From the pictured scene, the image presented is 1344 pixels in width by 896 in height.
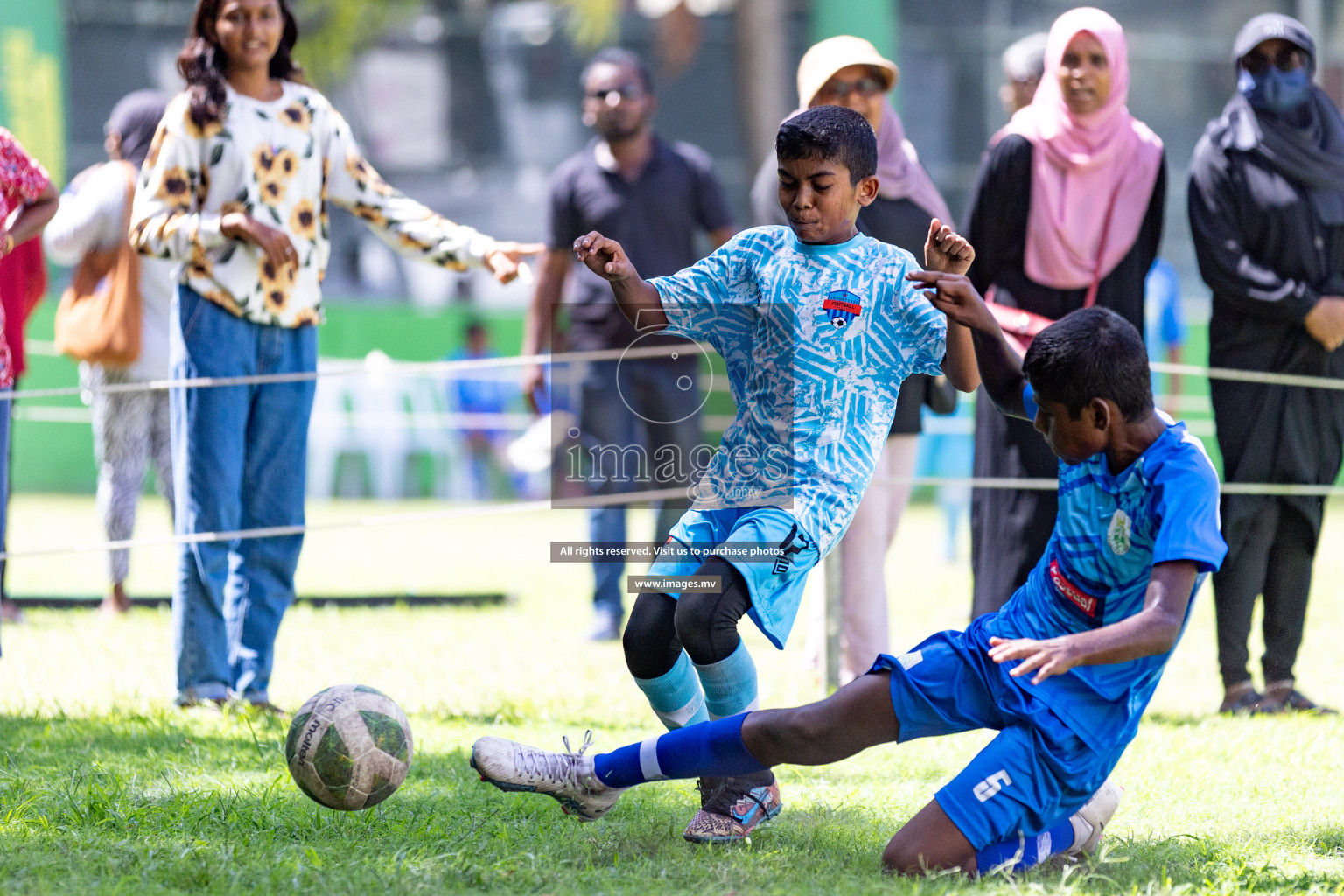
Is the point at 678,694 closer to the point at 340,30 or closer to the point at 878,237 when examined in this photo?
the point at 878,237

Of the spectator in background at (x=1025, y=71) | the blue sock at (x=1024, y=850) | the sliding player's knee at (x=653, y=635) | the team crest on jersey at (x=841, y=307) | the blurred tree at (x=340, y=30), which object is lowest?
the blue sock at (x=1024, y=850)

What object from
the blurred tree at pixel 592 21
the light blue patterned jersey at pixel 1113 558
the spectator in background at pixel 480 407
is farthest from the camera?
the blurred tree at pixel 592 21

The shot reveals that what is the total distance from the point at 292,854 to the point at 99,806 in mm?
686

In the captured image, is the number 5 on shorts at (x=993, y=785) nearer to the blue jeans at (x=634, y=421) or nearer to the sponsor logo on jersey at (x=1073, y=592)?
the sponsor logo on jersey at (x=1073, y=592)

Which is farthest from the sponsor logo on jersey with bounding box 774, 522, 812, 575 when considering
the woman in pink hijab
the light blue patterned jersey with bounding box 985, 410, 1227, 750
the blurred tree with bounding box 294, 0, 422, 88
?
the blurred tree with bounding box 294, 0, 422, 88

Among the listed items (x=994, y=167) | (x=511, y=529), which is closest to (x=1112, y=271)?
(x=994, y=167)

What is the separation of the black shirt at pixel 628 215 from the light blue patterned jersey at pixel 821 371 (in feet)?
11.2

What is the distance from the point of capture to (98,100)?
16344 millimetres

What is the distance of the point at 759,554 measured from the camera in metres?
3.70

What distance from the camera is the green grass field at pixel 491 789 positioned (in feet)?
11.3

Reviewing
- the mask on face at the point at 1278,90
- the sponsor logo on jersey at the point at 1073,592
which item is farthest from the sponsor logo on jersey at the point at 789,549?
the mask on face at the point at 1278,90

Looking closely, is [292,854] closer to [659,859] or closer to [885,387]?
[659,859]

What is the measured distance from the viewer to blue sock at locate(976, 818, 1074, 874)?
3494mm

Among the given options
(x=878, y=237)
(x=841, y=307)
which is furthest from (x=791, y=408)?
(x=878, y=237)
